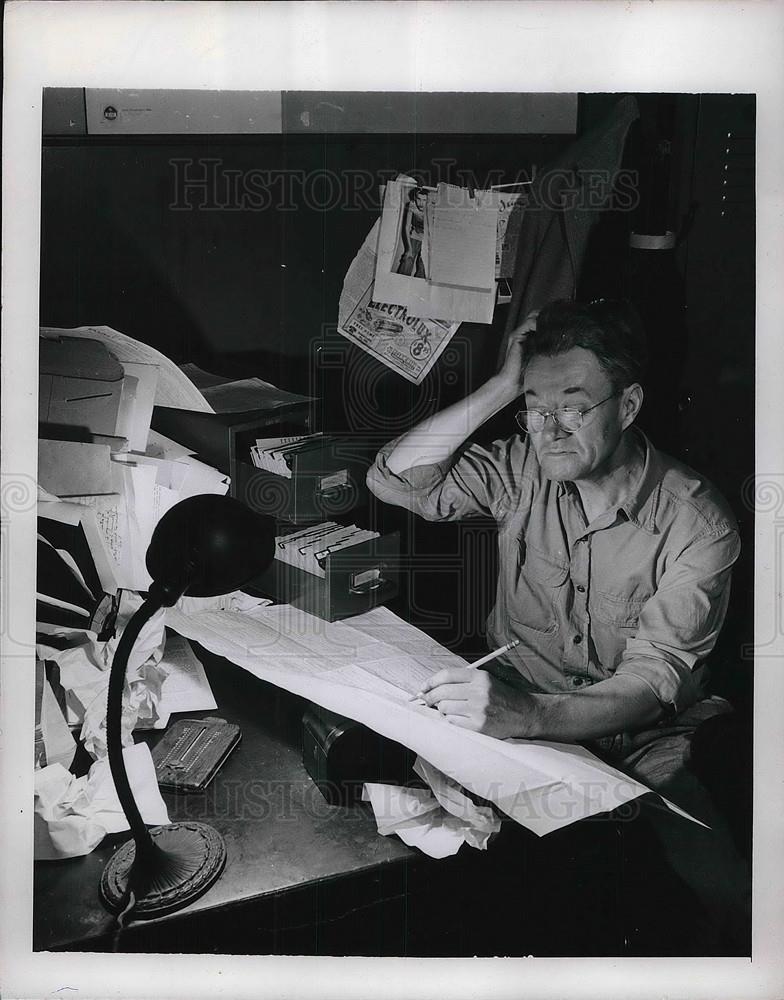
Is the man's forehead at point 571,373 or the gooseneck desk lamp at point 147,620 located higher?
the man's forehead at point 571,373

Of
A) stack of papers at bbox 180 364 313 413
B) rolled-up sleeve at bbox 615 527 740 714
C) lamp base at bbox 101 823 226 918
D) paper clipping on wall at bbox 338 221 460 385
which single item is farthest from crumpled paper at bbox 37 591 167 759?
rolled-up sleeve at bbox 615 527 740 714

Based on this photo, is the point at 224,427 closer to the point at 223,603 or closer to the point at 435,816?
the point at 223,603

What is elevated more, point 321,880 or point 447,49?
point 447,49

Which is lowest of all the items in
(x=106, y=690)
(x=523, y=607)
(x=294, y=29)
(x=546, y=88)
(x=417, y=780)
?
(x=417, y=780)

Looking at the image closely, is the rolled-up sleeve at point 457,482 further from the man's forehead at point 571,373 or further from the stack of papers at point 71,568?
the stack of papers at point 71,568

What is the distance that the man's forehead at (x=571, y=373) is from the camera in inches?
65.2

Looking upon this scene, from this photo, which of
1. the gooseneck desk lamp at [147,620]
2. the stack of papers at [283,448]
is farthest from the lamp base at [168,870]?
the stack of papers at [283,448]

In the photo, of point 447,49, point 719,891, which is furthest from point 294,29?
point 719,891

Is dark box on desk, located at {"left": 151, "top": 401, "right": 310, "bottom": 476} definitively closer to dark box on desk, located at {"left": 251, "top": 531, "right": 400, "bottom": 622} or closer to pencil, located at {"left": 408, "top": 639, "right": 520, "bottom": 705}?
dark box on desk, located at {"left": 251, "top": 531, "right": 400, "bottom": 622}

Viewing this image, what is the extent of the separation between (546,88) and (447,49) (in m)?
0.19

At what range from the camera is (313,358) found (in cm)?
168

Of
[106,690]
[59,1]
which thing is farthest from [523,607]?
[59,1]

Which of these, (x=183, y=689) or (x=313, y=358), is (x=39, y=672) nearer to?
(x=183, y=689)

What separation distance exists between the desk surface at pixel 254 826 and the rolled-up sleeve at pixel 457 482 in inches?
16.7
